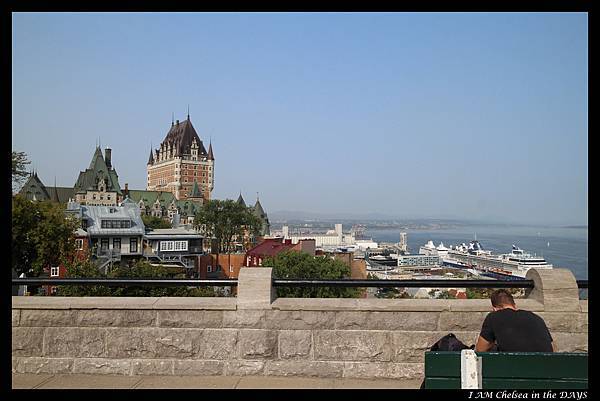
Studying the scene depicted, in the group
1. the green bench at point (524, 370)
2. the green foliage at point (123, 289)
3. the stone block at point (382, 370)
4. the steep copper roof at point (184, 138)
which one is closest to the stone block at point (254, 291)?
the stone block at point (382, 370)

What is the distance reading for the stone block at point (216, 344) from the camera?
5.52m

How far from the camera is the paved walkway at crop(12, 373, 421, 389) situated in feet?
17.0

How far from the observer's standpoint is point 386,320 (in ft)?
18.2

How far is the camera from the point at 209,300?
225 inches

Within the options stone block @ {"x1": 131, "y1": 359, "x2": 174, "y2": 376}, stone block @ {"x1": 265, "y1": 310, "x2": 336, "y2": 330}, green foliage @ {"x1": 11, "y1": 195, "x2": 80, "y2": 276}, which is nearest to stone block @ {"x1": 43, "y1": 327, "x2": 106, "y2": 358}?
stone block @ {"x1": 131, "y1": 359, "x2": 174, "y2": 376}

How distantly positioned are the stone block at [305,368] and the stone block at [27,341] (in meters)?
2.33

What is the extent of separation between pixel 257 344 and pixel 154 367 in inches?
41.8

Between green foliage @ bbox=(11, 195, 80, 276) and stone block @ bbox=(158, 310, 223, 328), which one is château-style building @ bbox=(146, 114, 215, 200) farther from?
stone block @ bbox=(158, 310, 223, 328)

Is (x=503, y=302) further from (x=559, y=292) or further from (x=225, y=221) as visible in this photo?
(x=225, y=221)

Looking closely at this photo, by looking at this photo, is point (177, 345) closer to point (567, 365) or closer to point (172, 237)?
point (567, 365)

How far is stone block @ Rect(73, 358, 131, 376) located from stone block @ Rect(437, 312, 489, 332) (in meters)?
3.21

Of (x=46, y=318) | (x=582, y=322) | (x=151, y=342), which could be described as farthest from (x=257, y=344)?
(x=582, y=322)
